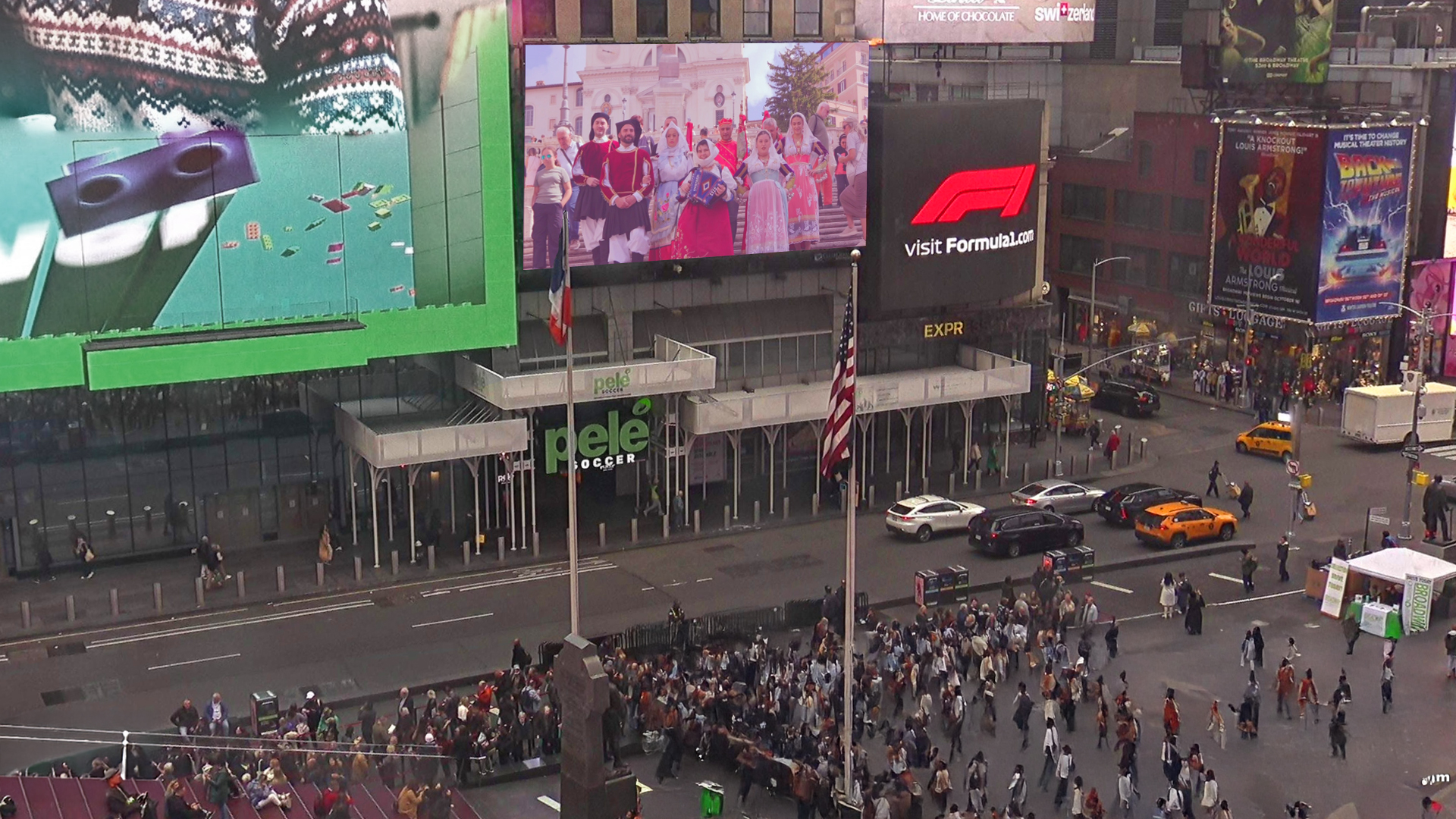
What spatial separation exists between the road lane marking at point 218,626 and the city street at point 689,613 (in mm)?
76

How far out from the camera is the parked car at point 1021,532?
2235 inches

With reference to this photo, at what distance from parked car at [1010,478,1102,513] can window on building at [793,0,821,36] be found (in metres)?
17.6

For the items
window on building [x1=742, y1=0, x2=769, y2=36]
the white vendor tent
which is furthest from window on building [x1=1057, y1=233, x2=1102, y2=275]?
the white vendor tent

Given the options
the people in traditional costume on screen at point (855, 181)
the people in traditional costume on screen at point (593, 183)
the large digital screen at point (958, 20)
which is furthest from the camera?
the large digital screen at point (958, 20)

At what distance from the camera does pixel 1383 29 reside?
84938 millimetres

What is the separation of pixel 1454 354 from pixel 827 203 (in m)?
36.5

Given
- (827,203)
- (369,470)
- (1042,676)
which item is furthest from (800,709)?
(827,203)

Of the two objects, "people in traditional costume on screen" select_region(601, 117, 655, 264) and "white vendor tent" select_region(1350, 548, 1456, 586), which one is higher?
"people in traditional costume on screen" select_region(601, 117, 655, 264)

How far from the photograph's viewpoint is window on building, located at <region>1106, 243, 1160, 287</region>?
89.1m

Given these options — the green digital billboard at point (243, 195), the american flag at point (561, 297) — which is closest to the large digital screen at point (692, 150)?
the green digital billboard at point (243, 195)

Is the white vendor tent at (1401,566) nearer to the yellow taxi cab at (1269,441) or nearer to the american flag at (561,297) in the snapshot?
the yellow taxi cab at (1269,441)

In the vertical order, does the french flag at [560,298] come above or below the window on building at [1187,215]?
above

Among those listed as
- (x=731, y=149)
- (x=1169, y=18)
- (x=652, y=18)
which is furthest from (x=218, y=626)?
(x=1169, y=18)

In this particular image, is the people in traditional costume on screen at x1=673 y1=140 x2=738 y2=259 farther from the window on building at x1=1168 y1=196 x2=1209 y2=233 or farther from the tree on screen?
the window on building at x1=1168 y1=196 x2=1209 y2=233
